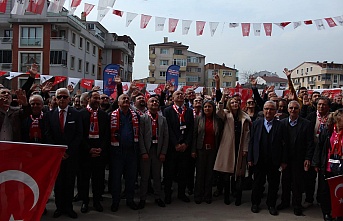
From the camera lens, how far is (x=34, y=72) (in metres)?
6.30

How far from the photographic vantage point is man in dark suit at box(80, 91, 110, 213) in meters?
6.31

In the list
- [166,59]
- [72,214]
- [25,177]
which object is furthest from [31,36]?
[166,59]

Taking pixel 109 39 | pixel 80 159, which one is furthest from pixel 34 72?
pixel 109 39

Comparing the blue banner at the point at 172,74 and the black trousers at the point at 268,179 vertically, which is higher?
the blue banner at the point at 172,74

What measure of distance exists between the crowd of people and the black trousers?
2 centimetres

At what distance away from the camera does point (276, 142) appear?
20.7 feet

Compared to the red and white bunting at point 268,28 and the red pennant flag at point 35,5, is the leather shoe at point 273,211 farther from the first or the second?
the red and white bunting at point 268,28

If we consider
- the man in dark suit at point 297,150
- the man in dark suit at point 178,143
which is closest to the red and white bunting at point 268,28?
the man in dark suit at point 178,143

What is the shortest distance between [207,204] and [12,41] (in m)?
40.4

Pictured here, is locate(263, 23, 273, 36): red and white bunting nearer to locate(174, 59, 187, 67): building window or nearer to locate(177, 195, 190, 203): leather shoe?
locate(177, 195, 190, 203): leather shoe

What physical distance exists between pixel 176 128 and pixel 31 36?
38.5 metres

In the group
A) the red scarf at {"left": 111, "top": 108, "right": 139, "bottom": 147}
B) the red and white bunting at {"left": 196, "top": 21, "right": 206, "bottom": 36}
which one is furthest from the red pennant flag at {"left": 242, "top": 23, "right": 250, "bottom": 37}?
the red scarf at {"left": 111, "top": 108, "right": 139, "bottom": 147}

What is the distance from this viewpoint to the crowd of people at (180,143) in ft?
19.2

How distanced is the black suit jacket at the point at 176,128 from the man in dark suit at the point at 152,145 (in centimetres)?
19
